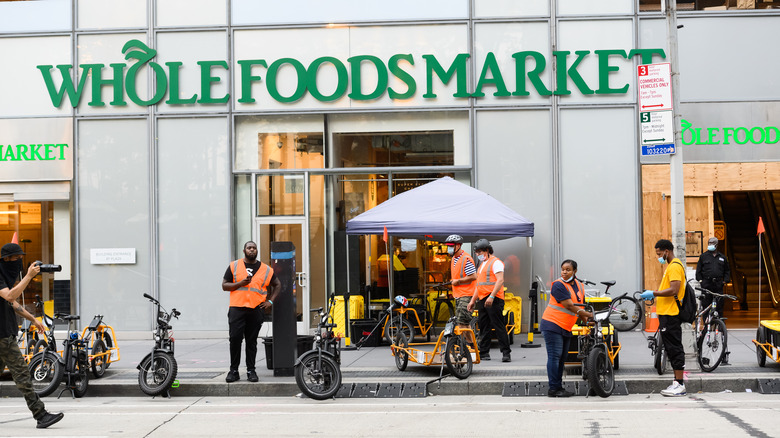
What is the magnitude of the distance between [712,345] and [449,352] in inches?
145

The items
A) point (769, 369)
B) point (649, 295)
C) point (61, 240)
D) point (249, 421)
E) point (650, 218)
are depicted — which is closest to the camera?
point (249, 421)

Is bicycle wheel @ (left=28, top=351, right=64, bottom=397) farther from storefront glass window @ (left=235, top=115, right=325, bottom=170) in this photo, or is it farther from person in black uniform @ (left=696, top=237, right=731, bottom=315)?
person in black uniform @ (left=696, top=237, right=731, bottom=315)

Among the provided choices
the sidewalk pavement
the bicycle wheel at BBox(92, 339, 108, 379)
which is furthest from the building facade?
the bicycle wheel at BBox(92, 339, 108, 379)

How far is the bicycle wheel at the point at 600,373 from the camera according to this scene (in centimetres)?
1018

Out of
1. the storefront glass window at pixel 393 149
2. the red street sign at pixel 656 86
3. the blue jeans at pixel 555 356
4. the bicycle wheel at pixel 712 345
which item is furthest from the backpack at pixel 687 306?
the storefront glass window at pixel 393 149

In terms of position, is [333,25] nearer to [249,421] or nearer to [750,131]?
[750,131]

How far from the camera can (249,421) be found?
9312mm

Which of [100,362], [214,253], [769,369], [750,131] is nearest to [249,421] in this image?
[100,362]

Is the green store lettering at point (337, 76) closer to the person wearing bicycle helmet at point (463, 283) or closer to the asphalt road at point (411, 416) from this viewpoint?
the person wearing bicycle helmet at point (463, 283)

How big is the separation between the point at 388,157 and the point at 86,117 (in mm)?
6264

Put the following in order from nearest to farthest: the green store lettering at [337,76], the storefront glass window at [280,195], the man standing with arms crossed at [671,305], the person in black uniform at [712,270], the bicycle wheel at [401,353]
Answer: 1. the man standing with arms crossed at [671,305]
2. the bicycle wheel at [401,353]
3. the person in black uniform at [712,270]
4. the green store lettering at [337,76]
5. the storefront glass window at [280,195]

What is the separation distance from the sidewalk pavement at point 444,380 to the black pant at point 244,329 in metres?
0.30

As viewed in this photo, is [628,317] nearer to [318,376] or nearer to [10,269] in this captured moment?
[318,376]

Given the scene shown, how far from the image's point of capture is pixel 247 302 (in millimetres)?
11617
